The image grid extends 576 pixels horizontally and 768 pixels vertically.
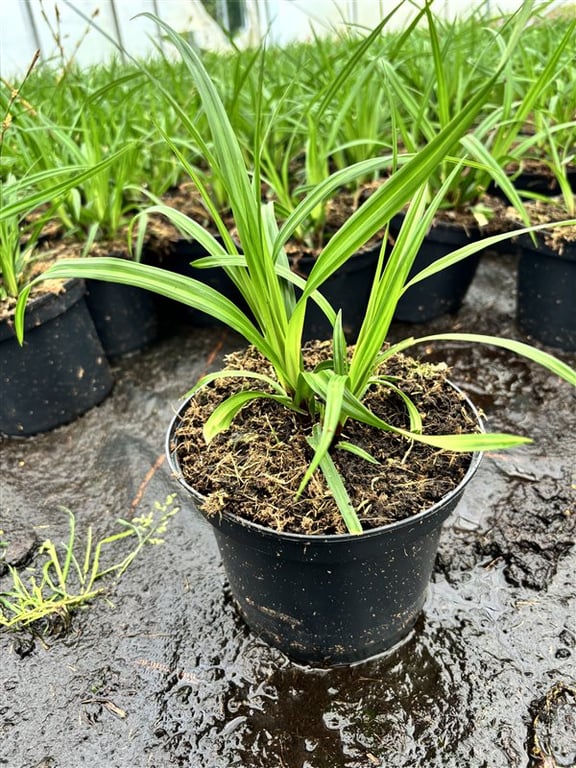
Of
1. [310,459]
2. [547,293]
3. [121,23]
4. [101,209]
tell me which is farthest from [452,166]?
[121,23]

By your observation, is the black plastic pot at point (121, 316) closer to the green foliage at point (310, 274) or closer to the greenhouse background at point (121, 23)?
the green foliage at point (310, 274)

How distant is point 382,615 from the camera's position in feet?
3.42

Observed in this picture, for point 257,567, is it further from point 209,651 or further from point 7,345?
point 7,345

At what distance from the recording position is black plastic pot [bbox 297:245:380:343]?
1850 millimetres

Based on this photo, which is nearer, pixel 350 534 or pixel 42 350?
pixel 350 534

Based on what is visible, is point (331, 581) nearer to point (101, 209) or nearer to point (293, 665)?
point (293, 665)

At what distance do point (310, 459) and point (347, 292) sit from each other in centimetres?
107

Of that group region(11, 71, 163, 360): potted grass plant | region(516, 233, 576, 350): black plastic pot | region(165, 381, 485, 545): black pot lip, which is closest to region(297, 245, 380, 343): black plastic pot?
region(516, 233, 576, 350): black plastic pot

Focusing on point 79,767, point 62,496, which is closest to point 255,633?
point 79,767

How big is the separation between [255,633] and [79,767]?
0.37 m

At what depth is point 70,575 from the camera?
4.33ft

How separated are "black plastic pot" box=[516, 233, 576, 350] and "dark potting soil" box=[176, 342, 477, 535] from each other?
0.86 meters

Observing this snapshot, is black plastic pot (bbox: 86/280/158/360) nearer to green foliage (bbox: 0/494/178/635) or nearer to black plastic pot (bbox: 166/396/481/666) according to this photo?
green foliage (bbox: 0/494/178/635)

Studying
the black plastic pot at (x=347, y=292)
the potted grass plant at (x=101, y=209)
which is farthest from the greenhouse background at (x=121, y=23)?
the black plastic pot at (x=347, y=292)
